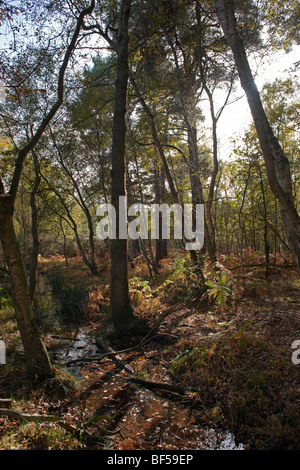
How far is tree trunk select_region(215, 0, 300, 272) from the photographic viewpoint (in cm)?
415

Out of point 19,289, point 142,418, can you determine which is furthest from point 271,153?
point 19,289

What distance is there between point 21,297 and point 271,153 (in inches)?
184

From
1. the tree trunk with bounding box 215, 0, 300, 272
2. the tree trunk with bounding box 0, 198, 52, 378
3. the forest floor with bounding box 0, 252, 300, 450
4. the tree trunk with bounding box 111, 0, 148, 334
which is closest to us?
the forest floor with bounding box 0, 252, 300, 450

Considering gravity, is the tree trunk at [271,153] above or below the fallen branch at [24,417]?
above

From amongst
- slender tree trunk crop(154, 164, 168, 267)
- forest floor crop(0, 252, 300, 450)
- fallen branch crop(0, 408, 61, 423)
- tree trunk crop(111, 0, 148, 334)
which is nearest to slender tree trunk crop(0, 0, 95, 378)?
forest floor crop(0, 252, 300, 450)

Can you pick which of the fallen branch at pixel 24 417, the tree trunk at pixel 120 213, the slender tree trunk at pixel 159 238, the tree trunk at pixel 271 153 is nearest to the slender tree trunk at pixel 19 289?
the fallen branch at pixel 24 417

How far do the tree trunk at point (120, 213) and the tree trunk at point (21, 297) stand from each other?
8.22ft

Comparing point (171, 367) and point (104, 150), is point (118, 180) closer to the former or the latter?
point (171, 367)

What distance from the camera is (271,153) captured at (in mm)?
4438

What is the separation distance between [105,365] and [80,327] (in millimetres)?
3404

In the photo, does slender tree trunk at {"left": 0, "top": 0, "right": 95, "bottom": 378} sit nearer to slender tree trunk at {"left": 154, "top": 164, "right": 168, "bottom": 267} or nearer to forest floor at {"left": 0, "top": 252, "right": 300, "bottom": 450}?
forest floor at {"left": 0, "top": 252, "right": 300, "bottom": 450}

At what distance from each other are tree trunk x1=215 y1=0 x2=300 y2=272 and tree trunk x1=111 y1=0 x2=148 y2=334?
8.60 feet

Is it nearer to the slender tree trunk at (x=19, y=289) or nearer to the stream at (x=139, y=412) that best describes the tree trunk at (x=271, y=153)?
the stream at (x=139, y=412)

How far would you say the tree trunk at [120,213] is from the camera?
6441 millimetres
